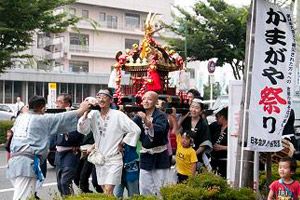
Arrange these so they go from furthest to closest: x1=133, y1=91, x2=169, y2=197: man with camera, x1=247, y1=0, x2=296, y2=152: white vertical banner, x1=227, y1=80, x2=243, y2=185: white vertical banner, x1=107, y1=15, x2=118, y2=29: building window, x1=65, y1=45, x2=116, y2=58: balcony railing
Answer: x1=107, y1=15, x2=118, y2=29: building window → x1=65, y1=45, x2=116, y2=58: balcony railing → x1=227, y1=80, x2=243, y2=185: white vertical banner → x1=133, y1=91, x2=169, y2=197: man with camera → x1=247, y1=0, x2=296, y2=152: white vertical banner

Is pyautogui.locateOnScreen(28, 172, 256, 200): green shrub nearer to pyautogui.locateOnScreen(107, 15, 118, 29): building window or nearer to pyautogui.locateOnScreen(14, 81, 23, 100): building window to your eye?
pyautogui.locateOnScreen(14, 81, 23, 100): building window

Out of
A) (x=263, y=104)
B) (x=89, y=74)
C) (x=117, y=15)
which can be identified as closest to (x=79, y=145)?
(x=263, y=104)

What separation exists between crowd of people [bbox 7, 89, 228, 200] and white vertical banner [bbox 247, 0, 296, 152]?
1395mm

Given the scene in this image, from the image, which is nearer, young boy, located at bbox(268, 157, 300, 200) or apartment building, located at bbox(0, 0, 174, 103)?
young boy, located at bbox(268, 157, 300, 200)

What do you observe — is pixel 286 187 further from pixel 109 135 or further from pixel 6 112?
pixel 6 112

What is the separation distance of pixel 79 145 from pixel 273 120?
3.20m

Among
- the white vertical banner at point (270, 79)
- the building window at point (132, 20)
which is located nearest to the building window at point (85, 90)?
the building window at point (132, 20)

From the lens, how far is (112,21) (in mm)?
49688

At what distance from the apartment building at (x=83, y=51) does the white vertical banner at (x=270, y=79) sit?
3474 cm

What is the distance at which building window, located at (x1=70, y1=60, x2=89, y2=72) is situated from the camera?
47.1 meters

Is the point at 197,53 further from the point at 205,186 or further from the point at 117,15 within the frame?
the point at 117,15

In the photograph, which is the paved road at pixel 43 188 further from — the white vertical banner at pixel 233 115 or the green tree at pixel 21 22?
the green tree at pixel 21 22

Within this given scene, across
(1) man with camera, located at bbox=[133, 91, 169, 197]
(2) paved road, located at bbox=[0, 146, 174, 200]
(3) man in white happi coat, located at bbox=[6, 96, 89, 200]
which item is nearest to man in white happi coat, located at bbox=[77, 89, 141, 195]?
(1) man with camera, located at bbox=[133, 91, 169, 197]

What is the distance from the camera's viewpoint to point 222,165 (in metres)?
8.16
